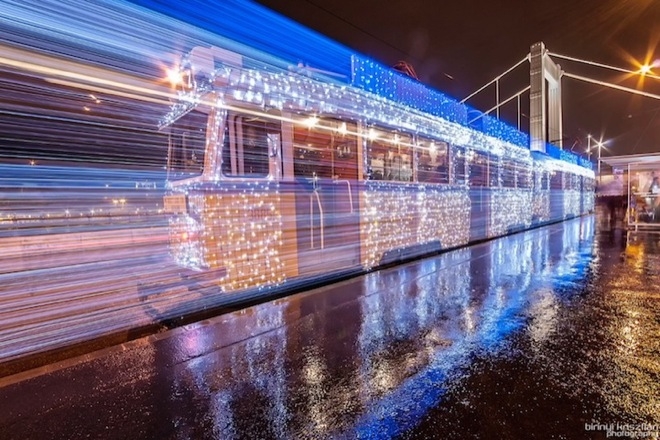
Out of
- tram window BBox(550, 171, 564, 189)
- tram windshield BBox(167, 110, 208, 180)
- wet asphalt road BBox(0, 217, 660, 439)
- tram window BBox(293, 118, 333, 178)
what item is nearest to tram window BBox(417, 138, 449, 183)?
tram window BBox(293, 118, 333, 178)

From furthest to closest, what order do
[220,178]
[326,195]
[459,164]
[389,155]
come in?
[459,164], [389,155], [326,195], [220,178]

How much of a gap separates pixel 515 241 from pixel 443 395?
23.0 ft

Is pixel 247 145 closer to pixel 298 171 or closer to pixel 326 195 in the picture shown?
pixel 298 171

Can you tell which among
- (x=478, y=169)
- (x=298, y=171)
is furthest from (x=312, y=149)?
(x=478, y=169)

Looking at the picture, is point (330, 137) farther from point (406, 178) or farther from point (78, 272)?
point (78, 272)

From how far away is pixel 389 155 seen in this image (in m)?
4.96

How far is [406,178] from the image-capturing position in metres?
5.25

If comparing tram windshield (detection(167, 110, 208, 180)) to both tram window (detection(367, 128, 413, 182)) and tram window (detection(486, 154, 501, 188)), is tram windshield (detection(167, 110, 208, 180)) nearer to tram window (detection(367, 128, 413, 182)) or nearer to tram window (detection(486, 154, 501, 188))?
tram window (detection(367, 128, 413, 182))

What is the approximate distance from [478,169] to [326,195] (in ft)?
14.7

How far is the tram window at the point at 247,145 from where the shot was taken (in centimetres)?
334

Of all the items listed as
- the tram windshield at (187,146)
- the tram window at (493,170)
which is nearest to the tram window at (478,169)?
the tram window at (493,170)

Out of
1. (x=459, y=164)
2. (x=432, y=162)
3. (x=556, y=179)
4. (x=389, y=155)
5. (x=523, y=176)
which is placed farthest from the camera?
(x=556, y=179)

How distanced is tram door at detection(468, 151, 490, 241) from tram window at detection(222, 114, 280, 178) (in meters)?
4.72

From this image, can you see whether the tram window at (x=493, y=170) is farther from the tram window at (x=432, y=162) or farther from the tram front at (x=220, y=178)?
the tram front at (x=220, y=178)
